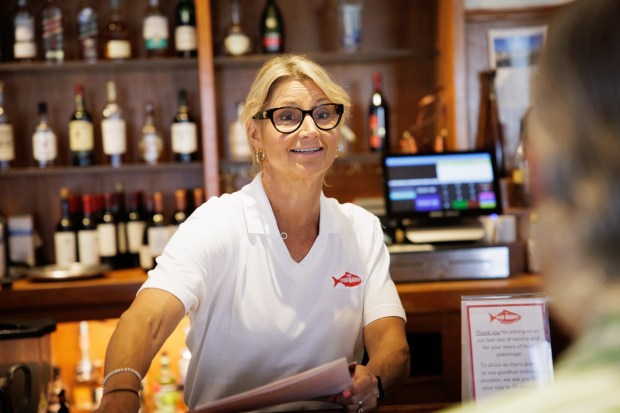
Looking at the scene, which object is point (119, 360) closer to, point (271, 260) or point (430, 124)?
point (271, 260)

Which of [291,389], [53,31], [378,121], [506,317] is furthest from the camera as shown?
[378,121]

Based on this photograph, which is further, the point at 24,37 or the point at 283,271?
the point at 24,37

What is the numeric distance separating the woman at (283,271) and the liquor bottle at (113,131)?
1.46 meters

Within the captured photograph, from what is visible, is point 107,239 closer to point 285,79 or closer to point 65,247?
point 65,247

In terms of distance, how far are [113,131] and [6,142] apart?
1.48 ft

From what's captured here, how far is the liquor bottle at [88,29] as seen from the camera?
3352mm

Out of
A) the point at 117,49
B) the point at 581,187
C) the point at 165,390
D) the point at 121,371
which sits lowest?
the point at 165,390

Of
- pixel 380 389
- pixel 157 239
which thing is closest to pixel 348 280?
pixel 380 389

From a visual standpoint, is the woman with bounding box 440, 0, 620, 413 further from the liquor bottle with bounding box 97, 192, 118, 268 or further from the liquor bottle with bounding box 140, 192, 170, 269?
the liquor bottle with bounding box 97, 192, 118, 268

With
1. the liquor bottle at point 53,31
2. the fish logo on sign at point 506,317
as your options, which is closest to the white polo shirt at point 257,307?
the fish logo on sign at point 506,317

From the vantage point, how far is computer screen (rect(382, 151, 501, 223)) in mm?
2955

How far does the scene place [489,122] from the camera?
10.8ft

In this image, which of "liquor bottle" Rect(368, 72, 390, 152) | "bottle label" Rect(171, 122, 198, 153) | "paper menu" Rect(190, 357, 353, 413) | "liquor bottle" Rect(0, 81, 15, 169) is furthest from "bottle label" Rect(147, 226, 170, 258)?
"paper menu" Rect(190, 357, 353, 413)

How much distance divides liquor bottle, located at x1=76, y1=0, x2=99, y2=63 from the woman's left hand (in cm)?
224
